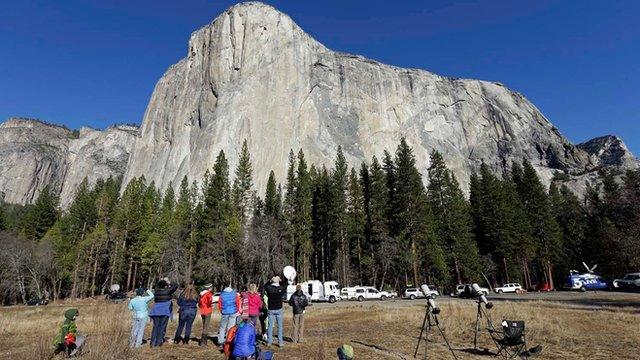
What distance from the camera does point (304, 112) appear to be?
90750 millimetres

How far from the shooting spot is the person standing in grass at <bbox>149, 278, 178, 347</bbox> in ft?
35.2

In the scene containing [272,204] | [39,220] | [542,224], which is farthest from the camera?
[39,220]

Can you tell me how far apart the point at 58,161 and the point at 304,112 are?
155 metres

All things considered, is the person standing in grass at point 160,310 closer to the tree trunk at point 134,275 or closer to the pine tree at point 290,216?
the pine tree at point 290,216

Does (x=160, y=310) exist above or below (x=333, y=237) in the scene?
below

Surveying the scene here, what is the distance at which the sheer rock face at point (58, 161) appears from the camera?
152500 millimetres

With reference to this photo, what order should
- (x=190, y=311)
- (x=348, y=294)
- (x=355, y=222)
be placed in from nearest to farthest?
(x=190, y=311) → (x=348, y=294) → (x=355, y=222)

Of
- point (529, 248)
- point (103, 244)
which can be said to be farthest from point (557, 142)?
point (103, 244)

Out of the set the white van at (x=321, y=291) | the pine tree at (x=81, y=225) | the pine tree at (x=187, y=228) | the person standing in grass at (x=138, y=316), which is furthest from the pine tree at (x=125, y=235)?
the person standing in grass at (x=138, y=316)

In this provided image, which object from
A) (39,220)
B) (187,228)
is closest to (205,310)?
(187,228)

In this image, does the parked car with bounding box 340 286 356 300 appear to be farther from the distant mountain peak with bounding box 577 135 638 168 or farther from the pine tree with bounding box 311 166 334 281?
the distant mountain peak with bounding box 577 135 638 168

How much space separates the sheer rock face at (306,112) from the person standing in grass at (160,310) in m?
69.0

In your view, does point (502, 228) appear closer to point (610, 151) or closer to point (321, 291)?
point (321, 291)

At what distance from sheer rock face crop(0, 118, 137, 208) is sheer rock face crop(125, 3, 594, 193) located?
53.6m
